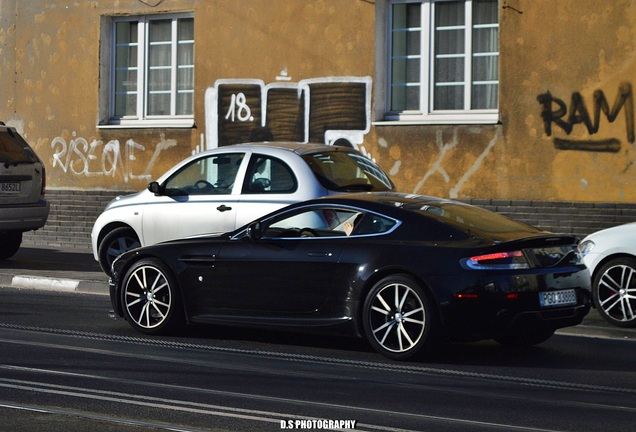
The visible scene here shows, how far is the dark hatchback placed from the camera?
9.81m

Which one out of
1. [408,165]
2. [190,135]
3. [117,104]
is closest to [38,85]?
[117,104]

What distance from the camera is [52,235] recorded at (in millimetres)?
21281

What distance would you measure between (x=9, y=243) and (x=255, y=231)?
26.8 ft

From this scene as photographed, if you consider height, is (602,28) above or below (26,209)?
above

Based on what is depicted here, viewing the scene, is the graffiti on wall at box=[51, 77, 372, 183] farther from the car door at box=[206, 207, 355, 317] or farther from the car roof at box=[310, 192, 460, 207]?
the car door at box=[206, 207, 355, 317]

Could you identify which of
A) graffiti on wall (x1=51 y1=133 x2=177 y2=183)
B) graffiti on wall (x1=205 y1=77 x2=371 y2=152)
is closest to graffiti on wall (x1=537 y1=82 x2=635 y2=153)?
graffiti on wall (x1=205 y1=77 x2=371 y2=152)

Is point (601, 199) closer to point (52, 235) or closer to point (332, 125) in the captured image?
point (332, 125)

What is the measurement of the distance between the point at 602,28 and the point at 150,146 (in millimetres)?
7463

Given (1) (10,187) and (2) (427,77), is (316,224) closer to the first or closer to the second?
(1) (10,187)

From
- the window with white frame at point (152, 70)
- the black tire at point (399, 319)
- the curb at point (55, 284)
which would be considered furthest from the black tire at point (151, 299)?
the window with white frame at point (152, 70)

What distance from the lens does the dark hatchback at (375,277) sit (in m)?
9.81

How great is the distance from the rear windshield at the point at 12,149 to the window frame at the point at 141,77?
3.39m

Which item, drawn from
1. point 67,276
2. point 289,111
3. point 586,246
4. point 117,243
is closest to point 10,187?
point 67,276

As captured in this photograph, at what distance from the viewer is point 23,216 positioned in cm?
1706
